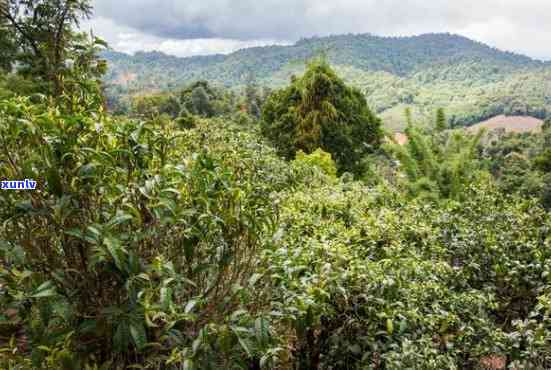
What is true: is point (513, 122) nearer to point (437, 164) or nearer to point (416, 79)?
point (416, 79)

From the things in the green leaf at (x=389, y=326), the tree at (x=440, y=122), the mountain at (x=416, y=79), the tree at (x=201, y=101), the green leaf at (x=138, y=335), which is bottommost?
the green leaf at (x=389, y=326)

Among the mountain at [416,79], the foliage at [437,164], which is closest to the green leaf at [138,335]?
the foliage at [437,164]

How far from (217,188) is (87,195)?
20.9 inches

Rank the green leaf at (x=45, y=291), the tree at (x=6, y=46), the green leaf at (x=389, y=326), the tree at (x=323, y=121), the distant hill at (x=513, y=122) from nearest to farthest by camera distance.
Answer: the green leaf at (x=45, y=291) → the green leaf at (x=389, y=326) → the tree at (x=323, y=121) → the tree at (x=6, y=46) → the distant hill at (x=513, y=122)

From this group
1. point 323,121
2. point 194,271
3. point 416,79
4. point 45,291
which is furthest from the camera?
point 416,79

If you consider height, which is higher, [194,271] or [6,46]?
[6,46]

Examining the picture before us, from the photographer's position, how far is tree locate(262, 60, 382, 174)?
624 inches

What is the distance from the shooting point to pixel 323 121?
51.5 feet

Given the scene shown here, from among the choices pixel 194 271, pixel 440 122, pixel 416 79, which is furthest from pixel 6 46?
pixel 416 79

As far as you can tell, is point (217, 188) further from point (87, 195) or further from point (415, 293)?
point (415, 293)

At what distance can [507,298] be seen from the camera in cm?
337

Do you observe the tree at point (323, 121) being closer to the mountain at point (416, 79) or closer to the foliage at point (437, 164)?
the mountain at point (416, 79)

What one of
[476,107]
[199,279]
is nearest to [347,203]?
[199,279]

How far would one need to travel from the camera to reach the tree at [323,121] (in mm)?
15852
